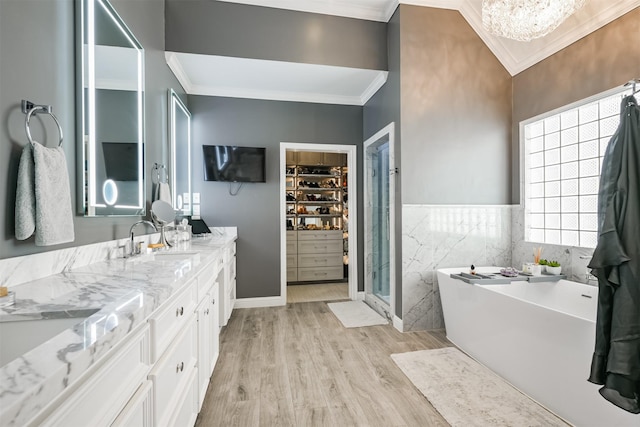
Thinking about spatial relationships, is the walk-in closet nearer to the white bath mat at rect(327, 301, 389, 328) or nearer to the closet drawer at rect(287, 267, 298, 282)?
the closet drawer at rect(287, 267, 298, 282)

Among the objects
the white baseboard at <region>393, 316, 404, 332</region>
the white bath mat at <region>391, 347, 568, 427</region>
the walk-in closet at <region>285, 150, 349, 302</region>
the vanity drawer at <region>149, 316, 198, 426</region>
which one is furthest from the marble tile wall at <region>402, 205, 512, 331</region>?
the vanity drawer at <region>149, 316, 198, 426</region>

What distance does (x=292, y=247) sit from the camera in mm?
5047

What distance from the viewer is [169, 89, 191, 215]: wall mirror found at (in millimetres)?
2963

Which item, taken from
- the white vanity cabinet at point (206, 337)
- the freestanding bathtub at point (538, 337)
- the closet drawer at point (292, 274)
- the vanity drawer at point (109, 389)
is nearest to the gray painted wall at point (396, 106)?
the freestanding bathtub at point (538, 337)

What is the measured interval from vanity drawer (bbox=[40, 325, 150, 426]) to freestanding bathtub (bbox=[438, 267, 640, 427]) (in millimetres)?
2099

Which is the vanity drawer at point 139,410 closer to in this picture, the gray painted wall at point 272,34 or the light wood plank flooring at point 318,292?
the gray painted wall at point 272,34

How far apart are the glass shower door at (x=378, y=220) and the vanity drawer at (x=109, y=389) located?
2794 millimetres

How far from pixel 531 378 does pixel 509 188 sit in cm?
206

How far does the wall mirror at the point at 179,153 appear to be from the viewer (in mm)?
2963

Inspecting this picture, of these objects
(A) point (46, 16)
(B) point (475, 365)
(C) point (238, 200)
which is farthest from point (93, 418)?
(C) point (238, 200)

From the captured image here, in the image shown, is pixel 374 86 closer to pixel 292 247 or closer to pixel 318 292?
pixel 292 247

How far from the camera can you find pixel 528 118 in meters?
3.08

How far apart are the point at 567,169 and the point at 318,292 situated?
338 cm

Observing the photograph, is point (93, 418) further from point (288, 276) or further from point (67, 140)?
point (288, 276)
